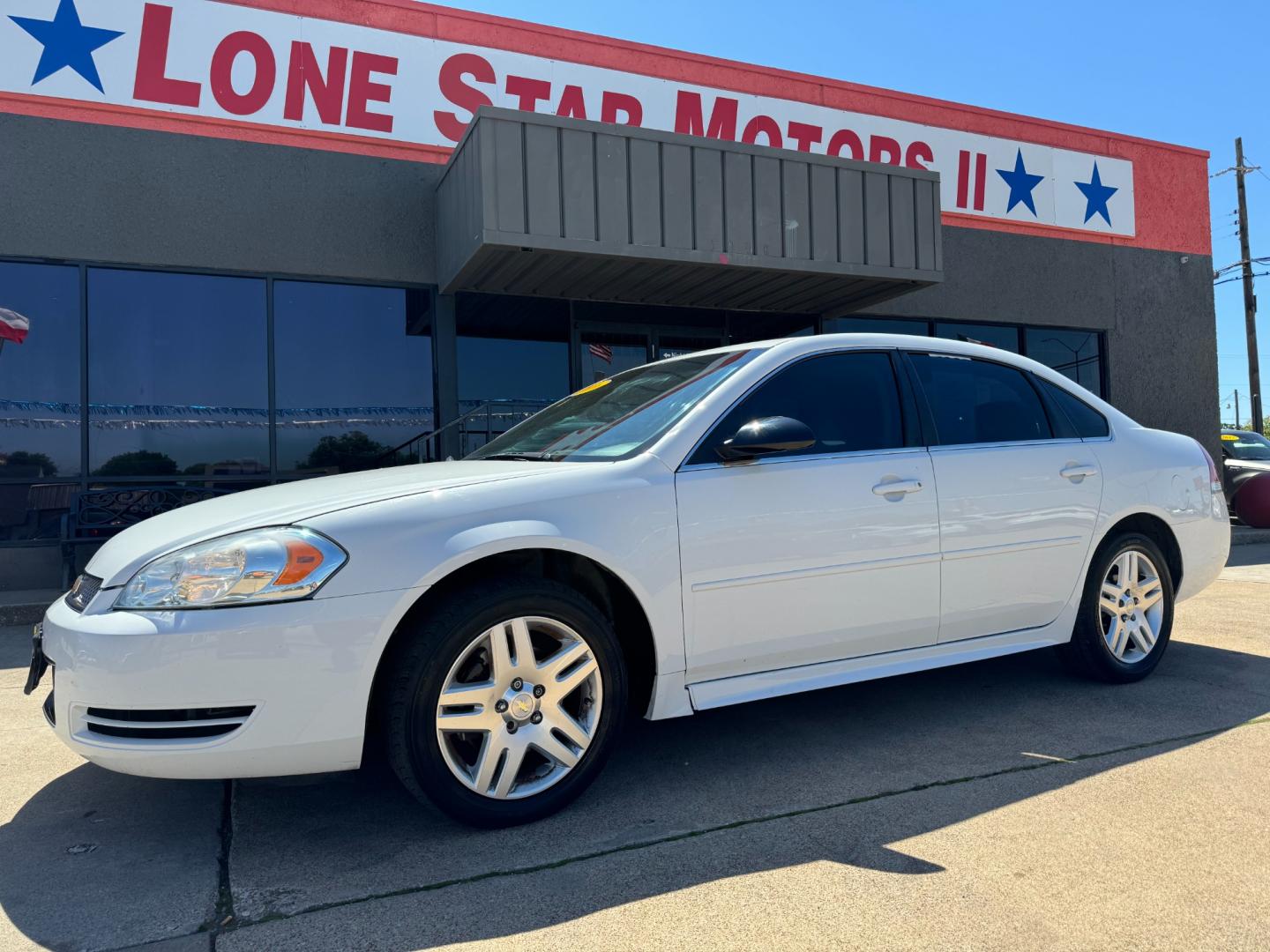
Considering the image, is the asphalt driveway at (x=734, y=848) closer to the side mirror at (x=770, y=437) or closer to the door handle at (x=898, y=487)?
the door handle at (x=898, y=487)

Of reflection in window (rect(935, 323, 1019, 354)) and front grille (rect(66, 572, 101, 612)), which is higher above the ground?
reflection in window (rect(935, 323, 1019, 354))

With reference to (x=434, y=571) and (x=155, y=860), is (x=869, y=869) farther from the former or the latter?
(x=155, y=860)

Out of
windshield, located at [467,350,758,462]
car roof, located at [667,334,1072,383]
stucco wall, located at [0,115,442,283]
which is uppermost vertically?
stucco wall, located at [0,115,442,283]

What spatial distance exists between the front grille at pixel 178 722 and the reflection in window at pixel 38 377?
20.6ft

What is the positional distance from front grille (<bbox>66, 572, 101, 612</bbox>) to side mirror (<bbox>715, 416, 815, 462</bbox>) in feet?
6.64

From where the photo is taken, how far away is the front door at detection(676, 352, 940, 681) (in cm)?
306

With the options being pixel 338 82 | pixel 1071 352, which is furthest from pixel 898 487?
pixel 1071 352

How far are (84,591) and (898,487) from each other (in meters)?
2.80

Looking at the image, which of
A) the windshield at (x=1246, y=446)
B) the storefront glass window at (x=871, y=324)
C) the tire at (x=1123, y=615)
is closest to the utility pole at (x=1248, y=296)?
the windshield at (x=1246, y=446)

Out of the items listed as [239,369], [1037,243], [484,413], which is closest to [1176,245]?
[1037,243]

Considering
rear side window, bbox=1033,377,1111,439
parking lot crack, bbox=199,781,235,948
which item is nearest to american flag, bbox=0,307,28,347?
parking lot crack, bbox=199,781,235,948

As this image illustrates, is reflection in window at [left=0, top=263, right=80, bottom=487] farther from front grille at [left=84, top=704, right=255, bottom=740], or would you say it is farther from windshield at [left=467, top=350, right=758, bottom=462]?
front grille at [left=84, top=704, right=255, bottom=740]

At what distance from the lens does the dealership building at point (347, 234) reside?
753 cm

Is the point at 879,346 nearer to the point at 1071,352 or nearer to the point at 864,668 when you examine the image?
the point at 864,668
